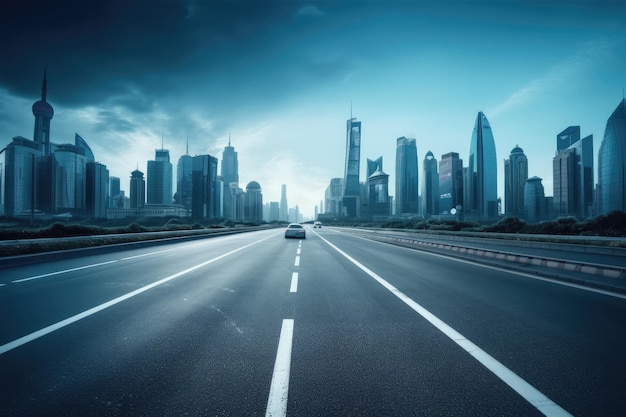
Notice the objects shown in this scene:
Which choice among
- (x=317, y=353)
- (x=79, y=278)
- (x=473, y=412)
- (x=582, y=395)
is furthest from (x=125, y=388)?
(x=79, y=278)

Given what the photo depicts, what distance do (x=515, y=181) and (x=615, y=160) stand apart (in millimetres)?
80227

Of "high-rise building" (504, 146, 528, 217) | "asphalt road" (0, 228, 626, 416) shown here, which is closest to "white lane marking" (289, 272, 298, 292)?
"asphalt road" (0, 228, 626, 416)

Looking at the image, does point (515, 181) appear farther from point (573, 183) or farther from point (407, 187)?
point (407, 187)

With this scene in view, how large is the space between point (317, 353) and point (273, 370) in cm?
70

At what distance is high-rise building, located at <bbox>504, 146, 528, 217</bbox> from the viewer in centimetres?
12631

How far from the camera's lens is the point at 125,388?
267 cm

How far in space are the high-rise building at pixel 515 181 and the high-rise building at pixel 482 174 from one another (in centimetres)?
1531

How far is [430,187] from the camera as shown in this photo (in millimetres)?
179875

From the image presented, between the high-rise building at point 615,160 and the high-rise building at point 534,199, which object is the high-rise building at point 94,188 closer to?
the high-rise building at point 615,160

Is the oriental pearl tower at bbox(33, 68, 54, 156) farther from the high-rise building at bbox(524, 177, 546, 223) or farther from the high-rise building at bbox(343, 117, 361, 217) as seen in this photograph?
the high-rise building at bbox(524, 177, 546, 223)

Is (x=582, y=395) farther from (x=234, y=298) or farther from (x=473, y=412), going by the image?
(x=234, y=298)

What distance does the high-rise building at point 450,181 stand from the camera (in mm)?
123688

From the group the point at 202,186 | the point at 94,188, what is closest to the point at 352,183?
the point at 202,186

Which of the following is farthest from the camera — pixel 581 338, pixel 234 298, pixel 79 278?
pixel 79 278
